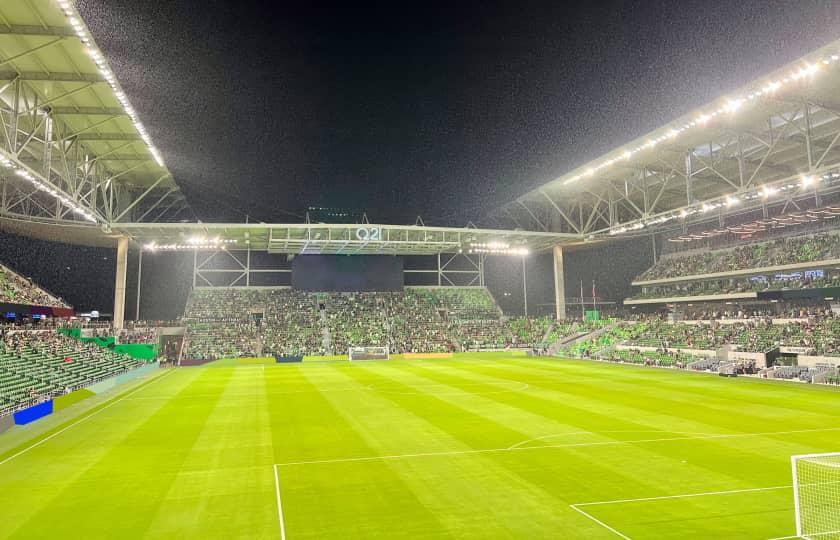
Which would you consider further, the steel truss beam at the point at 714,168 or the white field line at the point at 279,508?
the steel truss beam at the point at 714,168

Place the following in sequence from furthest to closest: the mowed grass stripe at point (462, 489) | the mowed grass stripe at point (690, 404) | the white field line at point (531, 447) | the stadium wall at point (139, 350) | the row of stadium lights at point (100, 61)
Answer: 1. the stadium wall at point (139, 350)
2. the mowed grass stripe at point (690, 404)
3. the row of stadium lights at point (100, 61)
4. the white field line at point (531, 447)
5. the mowed grass stripe at point (462, 489)

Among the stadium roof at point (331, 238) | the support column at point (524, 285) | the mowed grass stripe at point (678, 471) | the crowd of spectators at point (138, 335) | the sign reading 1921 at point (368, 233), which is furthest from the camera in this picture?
the support column at point (524, 285)

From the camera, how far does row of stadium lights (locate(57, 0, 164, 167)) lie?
54.1 feet

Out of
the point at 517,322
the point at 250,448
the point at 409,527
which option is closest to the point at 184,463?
the point at 250,448

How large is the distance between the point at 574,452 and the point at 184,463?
1022 centimetres

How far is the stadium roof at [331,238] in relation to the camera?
4591 centimetres

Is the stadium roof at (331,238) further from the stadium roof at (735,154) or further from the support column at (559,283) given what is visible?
the stadium roof at (735,154)

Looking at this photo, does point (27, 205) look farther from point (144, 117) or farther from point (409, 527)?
point (409, 527)

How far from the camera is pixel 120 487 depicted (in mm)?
11656

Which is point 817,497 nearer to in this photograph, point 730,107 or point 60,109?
point 730,107

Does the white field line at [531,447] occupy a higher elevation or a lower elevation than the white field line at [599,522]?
higher

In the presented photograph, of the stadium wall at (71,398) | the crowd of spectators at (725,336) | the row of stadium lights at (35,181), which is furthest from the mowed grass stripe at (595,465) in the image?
the crowd of spectators at (725,336)

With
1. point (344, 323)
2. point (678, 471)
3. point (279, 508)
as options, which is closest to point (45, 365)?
point (279, 508)

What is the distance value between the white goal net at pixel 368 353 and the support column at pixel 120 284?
21.0 meters
